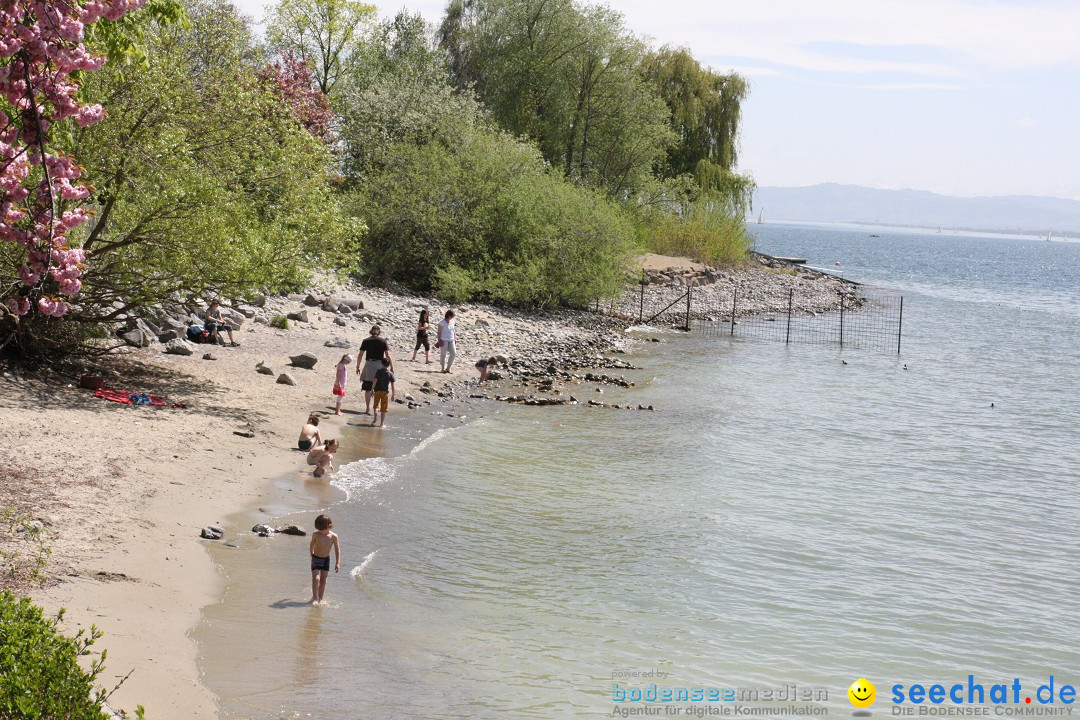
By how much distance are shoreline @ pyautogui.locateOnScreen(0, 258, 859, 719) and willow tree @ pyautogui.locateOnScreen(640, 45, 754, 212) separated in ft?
126

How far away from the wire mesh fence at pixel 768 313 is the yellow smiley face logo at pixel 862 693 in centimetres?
3261

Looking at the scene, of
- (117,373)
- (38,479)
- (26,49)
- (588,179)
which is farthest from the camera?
(588,179)

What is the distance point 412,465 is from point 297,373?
20.8ft

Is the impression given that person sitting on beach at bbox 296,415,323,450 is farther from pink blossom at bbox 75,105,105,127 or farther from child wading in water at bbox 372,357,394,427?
pink blossom at bbox 75,105,105,127

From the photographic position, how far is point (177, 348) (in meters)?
22.6

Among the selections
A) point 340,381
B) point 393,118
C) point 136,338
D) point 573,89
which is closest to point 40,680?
point 340,381

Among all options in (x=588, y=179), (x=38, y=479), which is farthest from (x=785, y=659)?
(x=588, y=179)

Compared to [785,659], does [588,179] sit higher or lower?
higher

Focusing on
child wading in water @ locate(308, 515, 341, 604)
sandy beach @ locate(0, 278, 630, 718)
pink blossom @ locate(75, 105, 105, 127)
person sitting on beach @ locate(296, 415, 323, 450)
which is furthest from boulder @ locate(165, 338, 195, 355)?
pink blossom @ locate(75, 105, 105, 127)

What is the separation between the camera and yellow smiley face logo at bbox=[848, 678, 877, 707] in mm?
10566

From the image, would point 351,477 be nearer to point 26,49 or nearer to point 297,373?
point 297,373

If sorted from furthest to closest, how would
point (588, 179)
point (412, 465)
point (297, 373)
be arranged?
point (588, 179), point (297, 373), point (412, 465)

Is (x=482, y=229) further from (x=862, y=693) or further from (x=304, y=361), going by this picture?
(x=862, y=693)

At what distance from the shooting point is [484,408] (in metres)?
23.8
